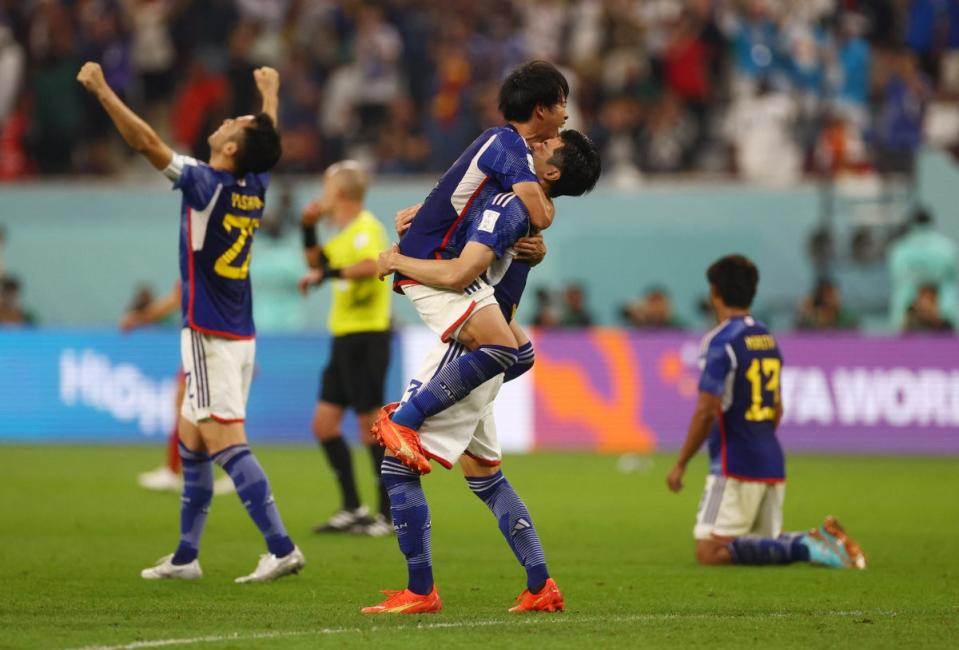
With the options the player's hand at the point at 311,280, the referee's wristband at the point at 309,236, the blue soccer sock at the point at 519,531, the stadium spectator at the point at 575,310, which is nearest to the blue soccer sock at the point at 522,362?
the blue soccer sock at the point at 519,531

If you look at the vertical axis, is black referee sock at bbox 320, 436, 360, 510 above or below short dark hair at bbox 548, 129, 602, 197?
below

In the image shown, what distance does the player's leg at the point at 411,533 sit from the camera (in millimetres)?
6910

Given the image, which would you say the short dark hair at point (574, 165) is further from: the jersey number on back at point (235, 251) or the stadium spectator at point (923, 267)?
the stadium spectator at point (923, 267)

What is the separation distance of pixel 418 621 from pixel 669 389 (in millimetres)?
11334

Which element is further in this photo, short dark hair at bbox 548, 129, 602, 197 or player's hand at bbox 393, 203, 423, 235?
player's hand at bbox 393, 203, 423, 235

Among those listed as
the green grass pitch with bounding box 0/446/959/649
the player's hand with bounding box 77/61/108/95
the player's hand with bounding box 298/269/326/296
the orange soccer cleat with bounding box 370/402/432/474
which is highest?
the player's hand with bounding box 77/61/108/95

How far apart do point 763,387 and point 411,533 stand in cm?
332

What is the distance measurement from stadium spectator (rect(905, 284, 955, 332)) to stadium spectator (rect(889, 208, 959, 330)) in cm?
72

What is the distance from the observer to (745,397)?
9438mm

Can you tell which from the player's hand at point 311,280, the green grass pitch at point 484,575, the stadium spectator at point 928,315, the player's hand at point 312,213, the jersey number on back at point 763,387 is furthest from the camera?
the stadium spectator at point 928,315

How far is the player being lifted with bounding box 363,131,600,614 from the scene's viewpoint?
6820mm

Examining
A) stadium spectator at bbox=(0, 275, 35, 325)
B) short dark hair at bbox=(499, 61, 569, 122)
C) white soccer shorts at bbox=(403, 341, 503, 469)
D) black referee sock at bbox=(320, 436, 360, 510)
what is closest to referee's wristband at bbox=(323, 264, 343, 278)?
black referee sock at bbox=(320, 436, 360, 510)

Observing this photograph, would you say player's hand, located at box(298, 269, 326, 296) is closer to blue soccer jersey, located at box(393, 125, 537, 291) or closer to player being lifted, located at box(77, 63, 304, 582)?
player being lifted, located at box(77, 63, 304, 582)

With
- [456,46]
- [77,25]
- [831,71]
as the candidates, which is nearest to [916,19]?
[831,71]
